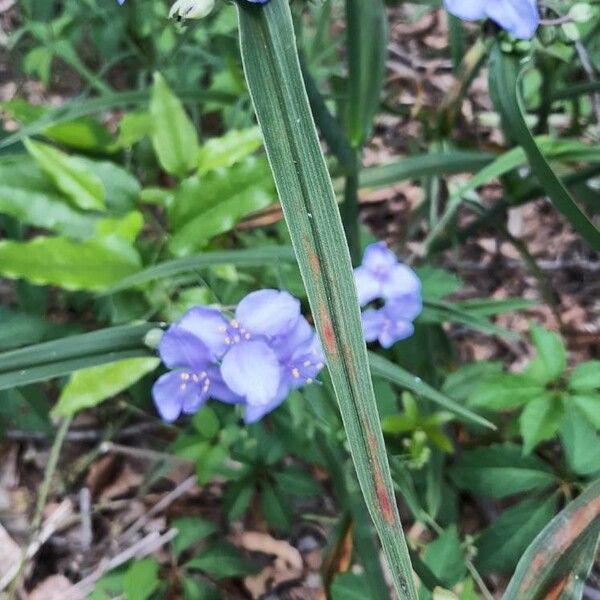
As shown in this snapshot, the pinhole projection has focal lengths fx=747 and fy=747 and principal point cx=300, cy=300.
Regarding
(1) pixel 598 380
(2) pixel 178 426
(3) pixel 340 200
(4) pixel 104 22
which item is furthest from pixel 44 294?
(1) pixel 598 380

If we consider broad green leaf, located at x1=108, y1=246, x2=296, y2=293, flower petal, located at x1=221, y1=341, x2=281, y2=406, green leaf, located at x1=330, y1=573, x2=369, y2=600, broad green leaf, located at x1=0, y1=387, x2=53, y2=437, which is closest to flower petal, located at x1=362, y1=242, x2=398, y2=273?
broad green leaf, located at x1=108, y1=246, x2=296, y2=293

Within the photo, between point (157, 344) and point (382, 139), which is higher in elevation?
point (157, 344)

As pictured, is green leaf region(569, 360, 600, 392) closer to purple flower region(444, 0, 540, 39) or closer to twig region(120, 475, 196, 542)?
purple flower region(444, 0, 540, 39)

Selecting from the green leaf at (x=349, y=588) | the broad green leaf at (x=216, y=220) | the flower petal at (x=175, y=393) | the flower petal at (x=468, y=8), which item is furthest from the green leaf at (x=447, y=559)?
the flower petal at (x=468, y=8)

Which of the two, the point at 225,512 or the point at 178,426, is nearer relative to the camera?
the point at 225,512

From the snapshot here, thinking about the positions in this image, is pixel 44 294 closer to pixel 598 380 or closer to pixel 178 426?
pixel 178 426

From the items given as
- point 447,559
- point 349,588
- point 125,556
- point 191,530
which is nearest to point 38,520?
point 125,556
